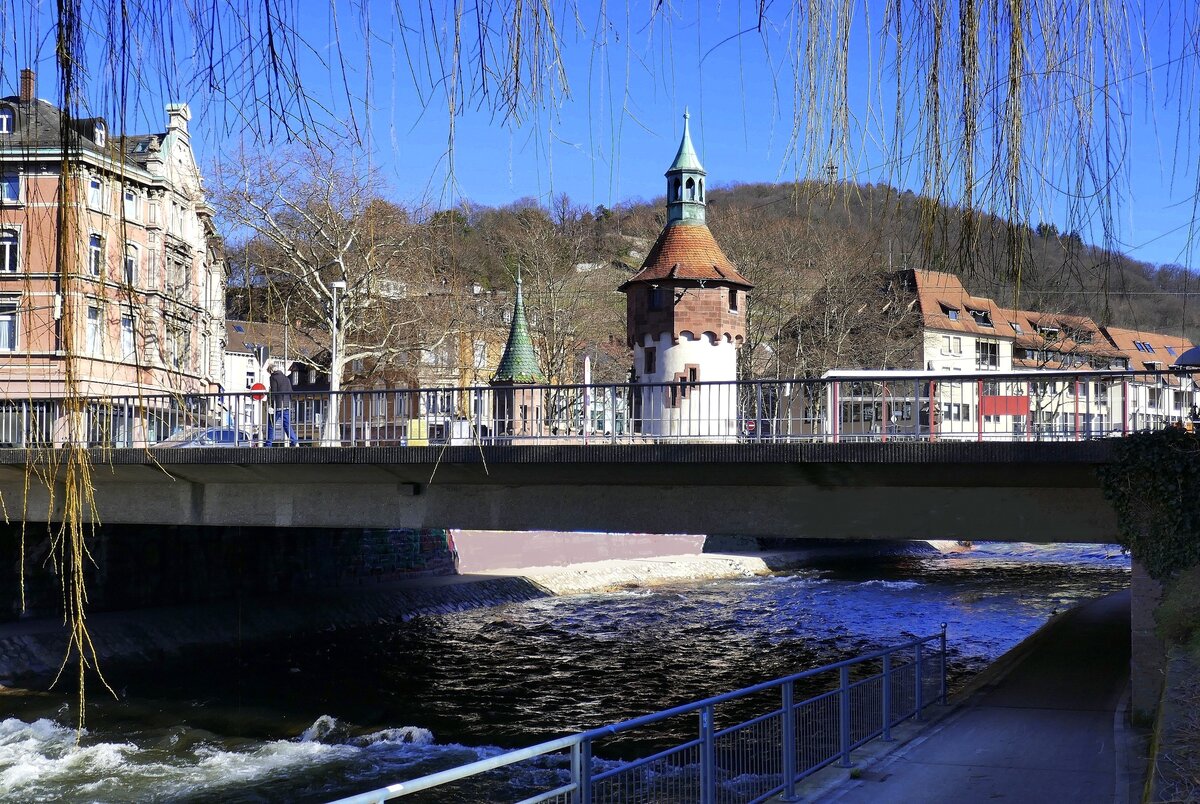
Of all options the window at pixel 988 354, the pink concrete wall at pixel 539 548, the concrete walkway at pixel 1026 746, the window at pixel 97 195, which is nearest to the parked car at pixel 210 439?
the concrete walkway at pixel 1026 746

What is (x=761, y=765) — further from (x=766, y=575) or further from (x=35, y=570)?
(x=766, y=575)

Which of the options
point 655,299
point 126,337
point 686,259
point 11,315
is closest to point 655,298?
point 655,299

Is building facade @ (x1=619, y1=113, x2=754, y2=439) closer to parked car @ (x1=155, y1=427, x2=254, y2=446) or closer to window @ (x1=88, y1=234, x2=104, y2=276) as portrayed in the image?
parked car @ (x1=155, y1=427, x2=254, y2=446)

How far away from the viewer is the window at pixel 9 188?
2.79m

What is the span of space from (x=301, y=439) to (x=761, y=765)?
12.6m

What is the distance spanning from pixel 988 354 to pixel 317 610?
50.6m

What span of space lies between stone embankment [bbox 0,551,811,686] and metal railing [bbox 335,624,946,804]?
14.6 m

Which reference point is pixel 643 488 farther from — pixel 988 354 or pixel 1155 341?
pixel 988 354

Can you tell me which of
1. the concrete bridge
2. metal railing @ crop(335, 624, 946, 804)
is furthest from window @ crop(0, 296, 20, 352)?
the concrete bridge

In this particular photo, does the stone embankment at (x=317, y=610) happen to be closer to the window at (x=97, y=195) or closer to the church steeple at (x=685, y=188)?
the church steeple at (x=685, y=188)

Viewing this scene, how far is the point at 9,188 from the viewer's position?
283 centimetres

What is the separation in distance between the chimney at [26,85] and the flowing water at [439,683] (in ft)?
46.4

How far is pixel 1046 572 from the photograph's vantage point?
51094mm

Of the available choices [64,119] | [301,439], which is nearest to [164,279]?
[64,119]
